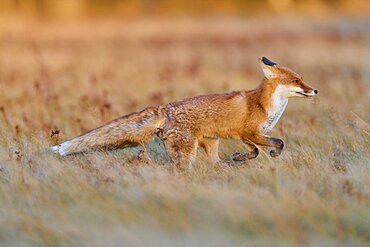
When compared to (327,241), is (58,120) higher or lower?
higher

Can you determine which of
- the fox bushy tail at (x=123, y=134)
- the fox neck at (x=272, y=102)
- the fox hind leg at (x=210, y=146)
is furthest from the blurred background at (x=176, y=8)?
the fox neck at (x=272, y=102)

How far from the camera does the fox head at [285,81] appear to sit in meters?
8.17

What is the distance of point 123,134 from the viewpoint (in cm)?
830

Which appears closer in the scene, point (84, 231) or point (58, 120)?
point (84, 231)

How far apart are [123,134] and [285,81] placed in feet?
6.39

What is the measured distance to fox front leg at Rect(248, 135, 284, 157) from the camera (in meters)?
7.96

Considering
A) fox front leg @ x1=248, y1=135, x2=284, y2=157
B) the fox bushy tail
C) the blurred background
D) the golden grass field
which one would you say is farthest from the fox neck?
the blurred background

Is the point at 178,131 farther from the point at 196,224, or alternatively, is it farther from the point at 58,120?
the point at 58,120

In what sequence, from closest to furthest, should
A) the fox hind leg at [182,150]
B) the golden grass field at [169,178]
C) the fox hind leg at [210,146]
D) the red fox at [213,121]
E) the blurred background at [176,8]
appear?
1. the golden grass field at [169,178]
2. the fox hind leg at [182,150]
3. the red fox at [213,121]
4. the fox hind leg at [210,146]
5. the blurred background at [176,8]

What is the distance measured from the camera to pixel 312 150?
27.9ft

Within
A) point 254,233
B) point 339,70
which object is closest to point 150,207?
point 254,233

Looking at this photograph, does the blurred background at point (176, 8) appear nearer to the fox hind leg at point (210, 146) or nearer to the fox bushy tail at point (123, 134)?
the fox bushy tail at point (123, 134)

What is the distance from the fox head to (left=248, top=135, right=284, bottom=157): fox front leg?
1.92 feet

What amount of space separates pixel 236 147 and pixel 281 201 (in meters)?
3.00
